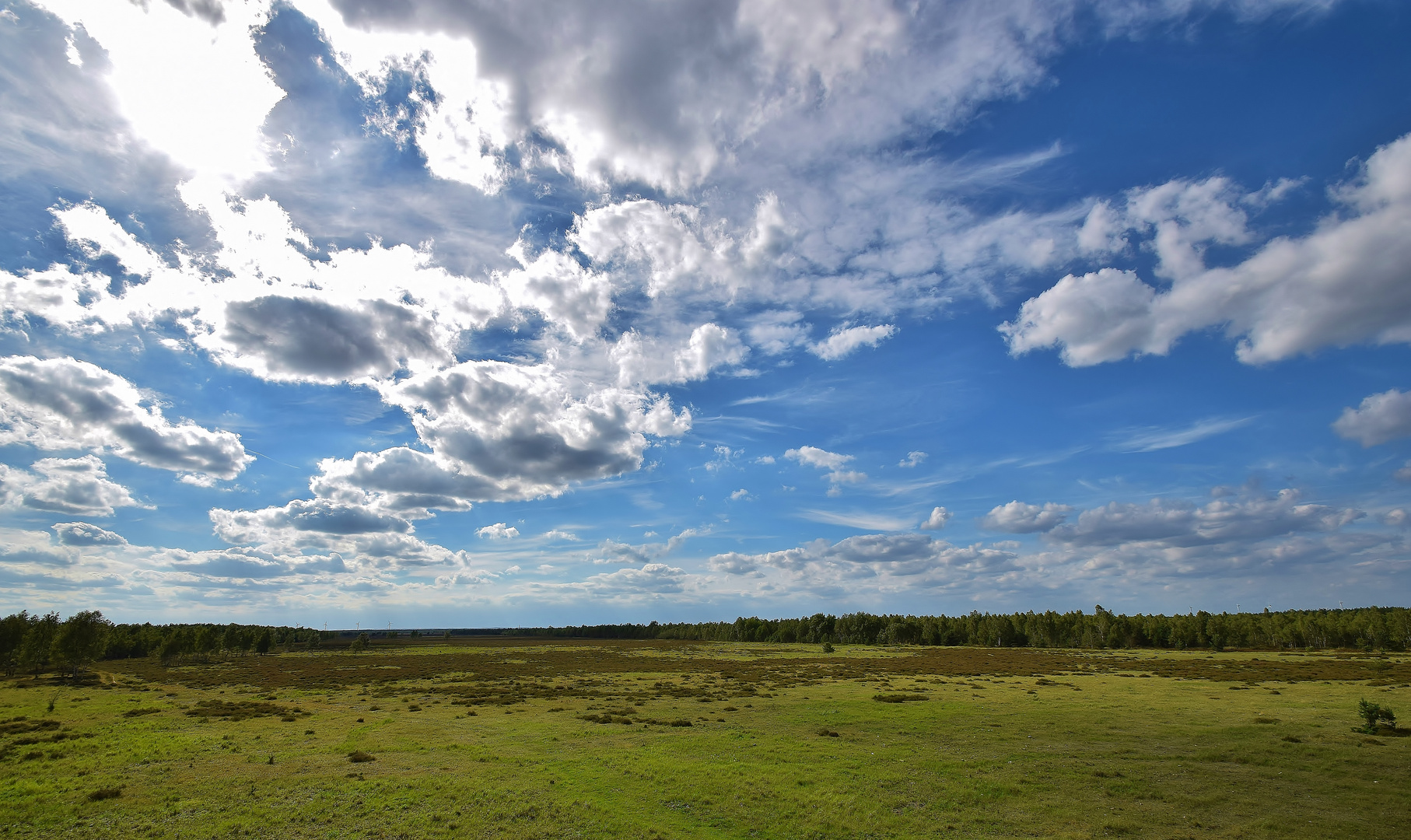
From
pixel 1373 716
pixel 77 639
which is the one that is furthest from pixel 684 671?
pixel 77 639

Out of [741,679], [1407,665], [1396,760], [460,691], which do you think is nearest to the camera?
[1396,760]

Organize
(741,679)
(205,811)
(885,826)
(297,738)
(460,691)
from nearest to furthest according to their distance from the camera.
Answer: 1. (885,826)
2. (205,811)
3. (297,738)
4. (460,691)
5. (741,679)

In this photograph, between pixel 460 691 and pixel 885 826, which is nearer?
pixel 885 826

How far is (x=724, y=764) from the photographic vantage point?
33.4m

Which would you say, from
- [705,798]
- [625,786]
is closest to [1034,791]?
[705,798]

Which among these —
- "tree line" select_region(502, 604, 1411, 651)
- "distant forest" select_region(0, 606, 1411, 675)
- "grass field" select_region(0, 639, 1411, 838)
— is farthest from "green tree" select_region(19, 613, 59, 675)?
"tree line" select_region(502, 604, 1411, 651)

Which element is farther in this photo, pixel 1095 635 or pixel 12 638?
pixel 1095 635

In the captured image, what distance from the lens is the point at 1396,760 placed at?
30969 mm

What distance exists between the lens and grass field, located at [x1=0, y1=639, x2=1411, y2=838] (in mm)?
24500

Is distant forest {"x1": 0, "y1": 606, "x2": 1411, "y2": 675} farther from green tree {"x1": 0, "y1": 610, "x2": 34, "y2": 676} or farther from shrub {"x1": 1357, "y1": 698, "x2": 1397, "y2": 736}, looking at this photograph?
shrub {"x1": 1357, "y1": 698, "x2": 1397, "y2": 736}

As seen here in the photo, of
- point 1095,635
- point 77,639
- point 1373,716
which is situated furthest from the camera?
point 1095,635

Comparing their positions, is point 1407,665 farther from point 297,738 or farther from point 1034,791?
point 297,738

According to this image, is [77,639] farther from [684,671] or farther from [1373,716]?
[1373,716]

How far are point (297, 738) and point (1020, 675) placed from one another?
9017cm
